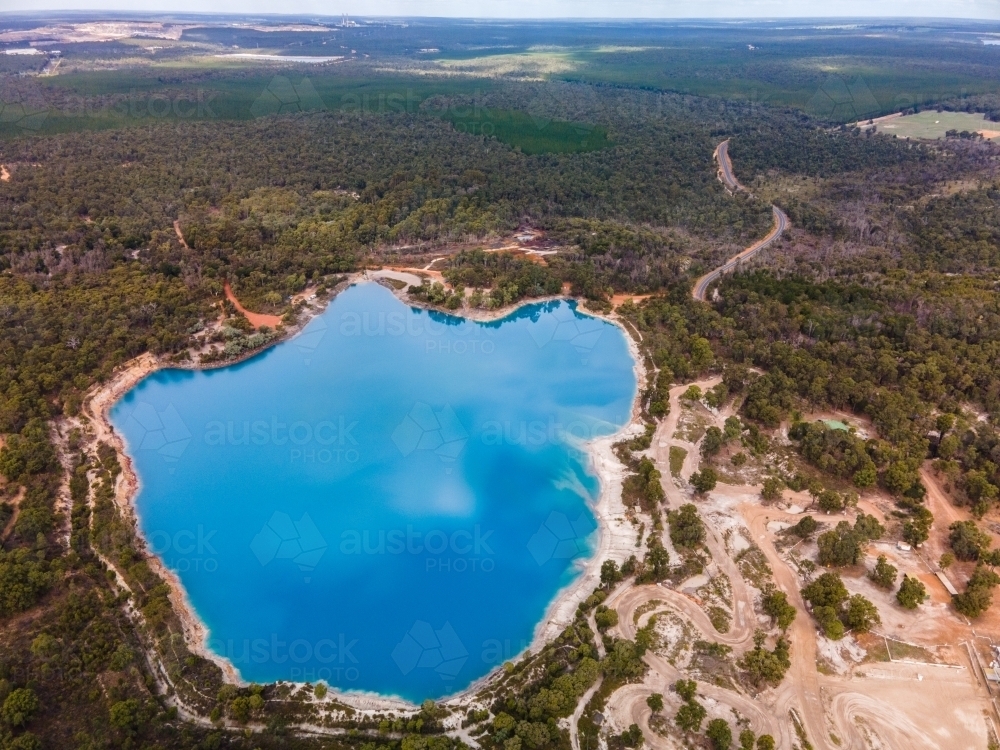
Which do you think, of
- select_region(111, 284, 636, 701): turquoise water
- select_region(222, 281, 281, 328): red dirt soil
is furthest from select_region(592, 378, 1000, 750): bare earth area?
select_region(222, 281, 281, 328): red dirt soil

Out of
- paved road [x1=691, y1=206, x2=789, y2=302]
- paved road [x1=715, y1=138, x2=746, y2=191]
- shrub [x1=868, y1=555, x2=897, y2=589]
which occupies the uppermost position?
paved road [x1=715, y1=138, x2=746, y2=191]

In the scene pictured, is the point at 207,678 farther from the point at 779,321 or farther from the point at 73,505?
the point at 779,321

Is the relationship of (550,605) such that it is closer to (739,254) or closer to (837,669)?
(837,669)

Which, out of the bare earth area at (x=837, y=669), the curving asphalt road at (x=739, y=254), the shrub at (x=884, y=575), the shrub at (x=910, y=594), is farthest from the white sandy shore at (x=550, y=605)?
the curving asphalt road at (x=739, y=254)

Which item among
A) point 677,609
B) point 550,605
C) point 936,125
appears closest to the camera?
point 677,609

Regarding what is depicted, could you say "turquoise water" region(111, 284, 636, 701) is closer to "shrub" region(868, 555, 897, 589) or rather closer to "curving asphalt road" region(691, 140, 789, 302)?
"curving asphalt road" region(691, 140, 789, 302)

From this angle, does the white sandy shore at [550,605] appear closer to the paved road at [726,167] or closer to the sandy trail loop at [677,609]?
the sandy trail loop at [677,609]

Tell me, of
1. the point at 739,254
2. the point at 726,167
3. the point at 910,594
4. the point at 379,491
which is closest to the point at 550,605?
the point at 379,491
